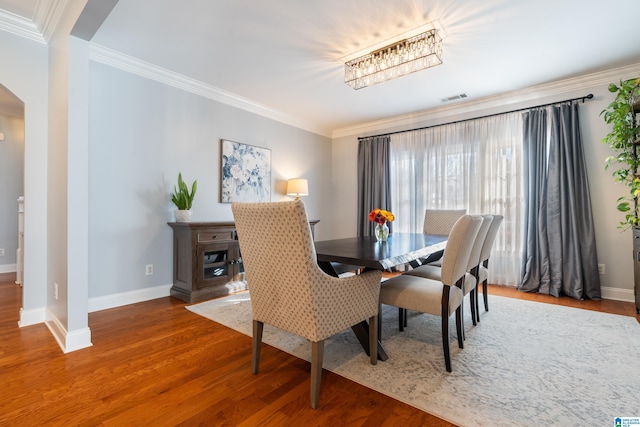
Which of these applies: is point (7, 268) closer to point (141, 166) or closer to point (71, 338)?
point (141, 166)

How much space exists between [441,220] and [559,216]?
128 cm

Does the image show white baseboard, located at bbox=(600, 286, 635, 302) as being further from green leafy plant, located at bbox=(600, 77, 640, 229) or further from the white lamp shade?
the white lamp shade

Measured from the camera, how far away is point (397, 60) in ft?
8.59

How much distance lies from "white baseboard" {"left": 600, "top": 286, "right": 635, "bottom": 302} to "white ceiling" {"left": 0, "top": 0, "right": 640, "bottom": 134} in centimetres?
235

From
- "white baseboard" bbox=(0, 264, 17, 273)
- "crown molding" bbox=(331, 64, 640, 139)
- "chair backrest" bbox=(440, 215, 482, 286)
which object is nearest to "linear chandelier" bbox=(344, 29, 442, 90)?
"chair backrest" bbox=(440, 215, 482, 286)

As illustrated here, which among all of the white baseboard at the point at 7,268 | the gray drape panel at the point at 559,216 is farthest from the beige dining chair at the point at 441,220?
the white baseboard at the point at 7,268

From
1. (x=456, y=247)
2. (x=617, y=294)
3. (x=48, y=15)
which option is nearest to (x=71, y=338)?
(x=48, y=15)

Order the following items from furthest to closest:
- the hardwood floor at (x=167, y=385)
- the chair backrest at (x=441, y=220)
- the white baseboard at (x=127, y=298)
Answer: the chair backrest at (x=441, y=220) → the white baseboard at (x=127, y=298) → the hardwood floor at (x=167, y=385)

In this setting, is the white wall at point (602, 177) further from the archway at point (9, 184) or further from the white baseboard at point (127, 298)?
the archway at point (9, 184)

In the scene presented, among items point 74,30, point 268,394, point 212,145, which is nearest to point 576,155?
point 268,394

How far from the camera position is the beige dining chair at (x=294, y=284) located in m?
1.39

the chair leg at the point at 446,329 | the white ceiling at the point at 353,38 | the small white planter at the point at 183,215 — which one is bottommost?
the chair leg at the point at 446,329

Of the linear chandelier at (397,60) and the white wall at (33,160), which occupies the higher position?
the linear chandelier at (397,60)

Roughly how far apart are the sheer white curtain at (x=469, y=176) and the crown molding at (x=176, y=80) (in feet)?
6.77
